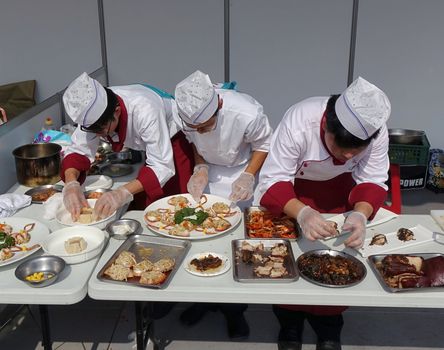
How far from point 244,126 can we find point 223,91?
28cm

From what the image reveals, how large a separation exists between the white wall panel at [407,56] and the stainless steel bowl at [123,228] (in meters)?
3.64

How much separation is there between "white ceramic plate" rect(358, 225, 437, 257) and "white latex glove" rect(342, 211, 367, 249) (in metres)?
0.05

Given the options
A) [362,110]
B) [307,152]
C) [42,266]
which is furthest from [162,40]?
[42,266]

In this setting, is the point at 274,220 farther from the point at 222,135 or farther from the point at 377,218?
the point at 222,135

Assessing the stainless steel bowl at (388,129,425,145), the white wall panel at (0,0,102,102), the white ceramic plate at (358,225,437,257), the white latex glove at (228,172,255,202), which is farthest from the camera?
the stainless steel bowl at (388,129,425,145)

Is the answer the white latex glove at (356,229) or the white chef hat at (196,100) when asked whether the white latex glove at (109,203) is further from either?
the white latex glove at (356,229)

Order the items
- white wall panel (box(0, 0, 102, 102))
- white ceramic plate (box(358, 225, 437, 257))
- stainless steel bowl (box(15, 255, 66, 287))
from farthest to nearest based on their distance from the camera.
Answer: white wall panel (box(0, 0, 102, 102)) → white ceramic plate (box(358, 225, 437, 257)) → stainless steel bowl (box(15, 255, 66, 287))

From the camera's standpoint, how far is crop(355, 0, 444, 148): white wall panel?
5.06 meters

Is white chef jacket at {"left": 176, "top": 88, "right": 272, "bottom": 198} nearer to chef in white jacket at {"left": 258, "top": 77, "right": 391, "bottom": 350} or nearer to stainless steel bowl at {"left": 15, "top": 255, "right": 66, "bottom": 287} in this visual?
chef in white jacket at {"left": 258, "top": 77, "right": 391, "bottom": 350}

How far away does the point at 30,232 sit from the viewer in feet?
7.75

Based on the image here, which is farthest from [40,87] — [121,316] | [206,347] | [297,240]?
[297,240]

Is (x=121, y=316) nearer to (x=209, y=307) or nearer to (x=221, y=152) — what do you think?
(x=209, y=307)

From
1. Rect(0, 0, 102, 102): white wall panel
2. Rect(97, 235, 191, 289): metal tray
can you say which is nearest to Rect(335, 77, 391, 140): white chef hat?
Rect(97, 235, 191, 289): metal tray

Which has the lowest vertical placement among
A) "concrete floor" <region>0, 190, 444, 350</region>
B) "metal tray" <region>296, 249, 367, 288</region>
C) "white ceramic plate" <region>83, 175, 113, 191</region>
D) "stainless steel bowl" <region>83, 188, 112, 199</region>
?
"concrete floor" <region>0, 190, 444, 350</region>
